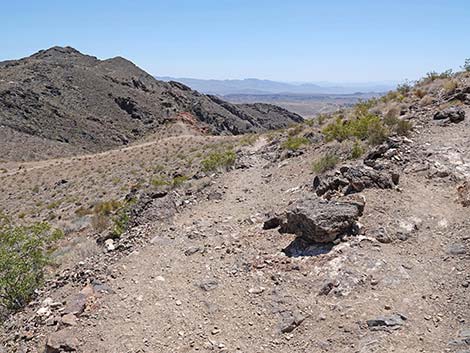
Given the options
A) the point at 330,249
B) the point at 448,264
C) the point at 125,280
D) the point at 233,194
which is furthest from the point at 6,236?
the point at 448,264

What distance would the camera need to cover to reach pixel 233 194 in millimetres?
12008

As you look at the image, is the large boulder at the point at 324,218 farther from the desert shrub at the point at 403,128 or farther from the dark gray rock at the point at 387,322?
the desert shrub at the point at 403,128

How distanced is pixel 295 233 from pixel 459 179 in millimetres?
3630

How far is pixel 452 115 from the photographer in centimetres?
1209

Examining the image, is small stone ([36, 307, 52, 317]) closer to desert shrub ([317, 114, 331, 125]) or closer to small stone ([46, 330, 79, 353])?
small stone ([46, 330, 79, 353])

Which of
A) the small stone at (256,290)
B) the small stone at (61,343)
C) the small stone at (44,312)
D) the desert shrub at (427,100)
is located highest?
the desert shrub at (427,100)

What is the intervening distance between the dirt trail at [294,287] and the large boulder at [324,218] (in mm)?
295

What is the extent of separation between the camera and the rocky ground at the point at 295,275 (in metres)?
6.29

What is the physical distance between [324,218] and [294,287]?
139 centimetres

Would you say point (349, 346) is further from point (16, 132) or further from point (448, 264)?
point (16, 132)

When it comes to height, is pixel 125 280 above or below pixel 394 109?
below

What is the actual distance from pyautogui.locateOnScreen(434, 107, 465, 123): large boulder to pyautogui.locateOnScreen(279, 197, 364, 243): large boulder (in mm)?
5290

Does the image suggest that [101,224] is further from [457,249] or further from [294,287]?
[457,249]

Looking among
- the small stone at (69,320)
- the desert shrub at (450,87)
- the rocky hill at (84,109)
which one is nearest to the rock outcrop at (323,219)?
the small stone at (69,320)
